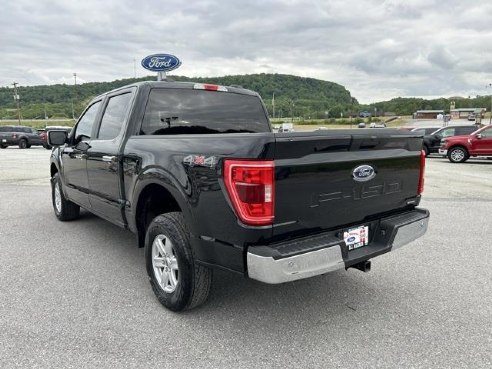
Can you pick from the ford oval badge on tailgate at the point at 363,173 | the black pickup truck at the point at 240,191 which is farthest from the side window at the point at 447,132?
the ford oval badge on tailgate at the point at 363,173

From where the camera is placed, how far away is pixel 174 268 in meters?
3.25

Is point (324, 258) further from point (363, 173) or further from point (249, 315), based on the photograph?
point (249, 315)

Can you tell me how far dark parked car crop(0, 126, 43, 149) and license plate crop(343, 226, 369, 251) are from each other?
29335 millimetres

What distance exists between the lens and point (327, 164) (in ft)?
9.00

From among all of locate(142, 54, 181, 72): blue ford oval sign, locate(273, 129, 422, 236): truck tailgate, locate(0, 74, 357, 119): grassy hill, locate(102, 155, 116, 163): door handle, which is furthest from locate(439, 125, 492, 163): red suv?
locate(0, 74, 357, 119): grassy hill

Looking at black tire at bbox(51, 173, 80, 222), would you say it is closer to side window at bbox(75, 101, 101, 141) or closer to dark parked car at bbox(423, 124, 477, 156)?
side window at bbox(75, 101, 101, 141)

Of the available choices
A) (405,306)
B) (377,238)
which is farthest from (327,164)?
(405,306)

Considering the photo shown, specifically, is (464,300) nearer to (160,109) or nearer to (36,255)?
(160,109)

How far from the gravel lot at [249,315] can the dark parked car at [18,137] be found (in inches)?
1023

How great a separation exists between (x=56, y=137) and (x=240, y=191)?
4.01m

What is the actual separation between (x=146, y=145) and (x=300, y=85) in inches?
3977

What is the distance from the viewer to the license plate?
2.97 metres

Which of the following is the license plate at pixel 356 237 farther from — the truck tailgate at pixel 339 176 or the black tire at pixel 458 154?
the black tire at pixel 458 154

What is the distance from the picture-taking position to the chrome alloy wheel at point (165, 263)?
10.7 ft
